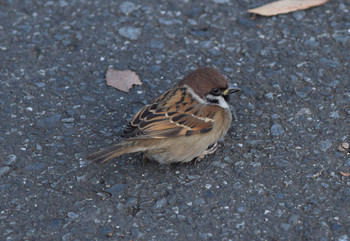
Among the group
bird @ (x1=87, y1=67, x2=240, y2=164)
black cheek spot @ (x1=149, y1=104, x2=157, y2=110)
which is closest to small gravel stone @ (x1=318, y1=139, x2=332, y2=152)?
bird @ (x1=87, y1=67, x2=240, y2=164)

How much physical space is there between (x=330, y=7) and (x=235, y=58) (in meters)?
1.45

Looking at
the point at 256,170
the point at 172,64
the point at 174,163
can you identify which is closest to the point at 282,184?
the point at 256,170

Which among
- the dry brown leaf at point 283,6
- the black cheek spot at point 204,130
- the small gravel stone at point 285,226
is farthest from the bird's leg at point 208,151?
the dry brown leaf at point 283,6

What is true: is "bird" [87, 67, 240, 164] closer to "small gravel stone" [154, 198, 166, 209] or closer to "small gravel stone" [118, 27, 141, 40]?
"small gravel stone" [154, 198, 166, 209]

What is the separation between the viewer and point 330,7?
6680 mm

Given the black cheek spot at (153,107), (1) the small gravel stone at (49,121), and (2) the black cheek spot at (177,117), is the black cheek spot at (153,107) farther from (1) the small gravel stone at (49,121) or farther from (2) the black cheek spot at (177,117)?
(1) the small gravel stone at (49,121)

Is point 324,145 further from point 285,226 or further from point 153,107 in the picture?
point 153,107

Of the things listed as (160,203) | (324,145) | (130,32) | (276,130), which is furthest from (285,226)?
(130,32)

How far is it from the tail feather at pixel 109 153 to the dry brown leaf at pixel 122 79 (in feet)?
4.07

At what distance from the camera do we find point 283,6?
6711 millimetres

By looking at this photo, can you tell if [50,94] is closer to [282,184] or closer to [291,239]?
[282,184]

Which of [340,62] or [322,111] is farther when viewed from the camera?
[340,62]

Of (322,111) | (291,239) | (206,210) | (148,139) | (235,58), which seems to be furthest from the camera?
(235,58)

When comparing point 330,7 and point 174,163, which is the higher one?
point 330,7
